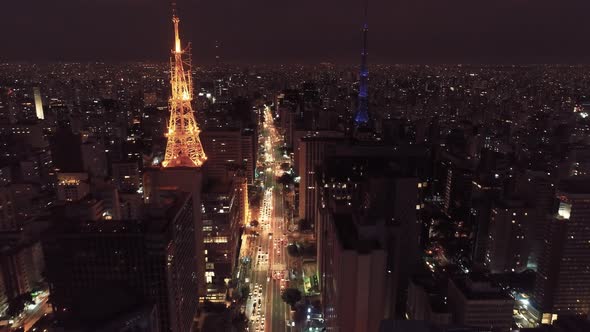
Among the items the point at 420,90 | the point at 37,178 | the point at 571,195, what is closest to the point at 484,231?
the point at 571,195

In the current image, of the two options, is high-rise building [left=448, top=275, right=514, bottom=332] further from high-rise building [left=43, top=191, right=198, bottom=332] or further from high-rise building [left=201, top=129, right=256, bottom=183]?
high-rise building [left=201, top=129, right=256, bottom=183]

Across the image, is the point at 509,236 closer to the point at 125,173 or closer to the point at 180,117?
the point at 180,117

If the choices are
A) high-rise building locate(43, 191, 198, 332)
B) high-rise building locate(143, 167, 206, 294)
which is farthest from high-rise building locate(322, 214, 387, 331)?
high-rise building locate(143, 167, 206, 294)

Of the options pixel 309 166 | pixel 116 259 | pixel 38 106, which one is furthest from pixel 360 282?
pixel 38 106

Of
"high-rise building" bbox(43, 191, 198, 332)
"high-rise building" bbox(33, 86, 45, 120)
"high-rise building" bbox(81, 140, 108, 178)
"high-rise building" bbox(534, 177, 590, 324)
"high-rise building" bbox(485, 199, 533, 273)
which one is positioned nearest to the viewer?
"high-rise building" bbox(43, 191, 198, 332)

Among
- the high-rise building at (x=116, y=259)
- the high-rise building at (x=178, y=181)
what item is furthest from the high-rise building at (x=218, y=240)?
the high-rise building at (x=116, y=259)

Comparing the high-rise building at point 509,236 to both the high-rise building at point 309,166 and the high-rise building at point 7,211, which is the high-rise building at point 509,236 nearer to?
the high-rise building at point 309,166
